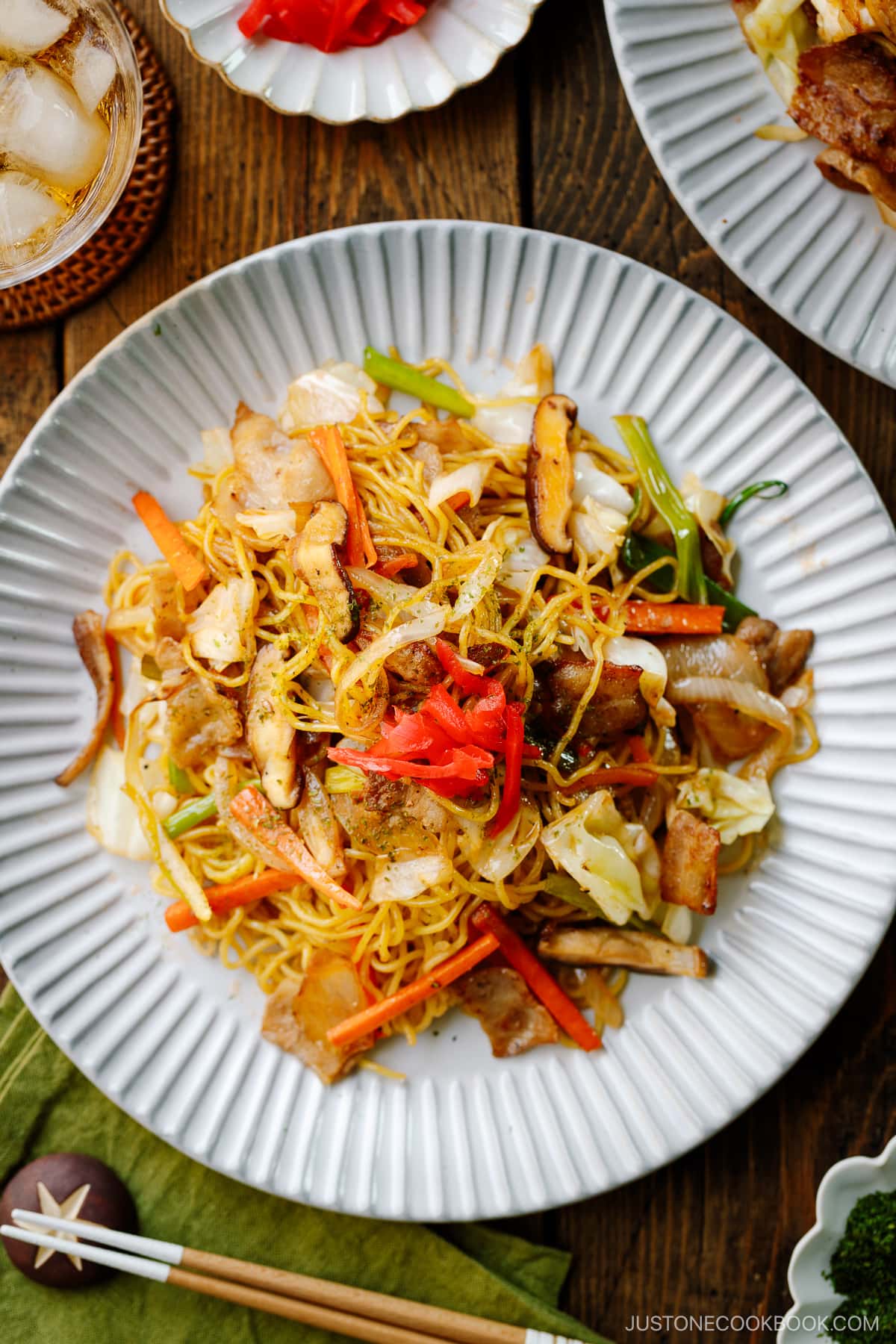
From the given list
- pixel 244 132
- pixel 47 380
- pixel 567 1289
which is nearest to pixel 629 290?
pixel 244 132

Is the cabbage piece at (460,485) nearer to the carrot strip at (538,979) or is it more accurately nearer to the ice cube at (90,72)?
the carrot strip at (538,979)

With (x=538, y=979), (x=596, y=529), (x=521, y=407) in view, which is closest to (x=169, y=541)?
(x=521, y=407)

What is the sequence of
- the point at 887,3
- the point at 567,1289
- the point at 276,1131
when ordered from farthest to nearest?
the point at 567,1289
the point at 276,1131
the point at 887,3

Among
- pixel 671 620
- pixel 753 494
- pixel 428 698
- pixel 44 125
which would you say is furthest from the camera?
pixel 753 494

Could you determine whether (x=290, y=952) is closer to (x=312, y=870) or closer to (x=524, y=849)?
(x=312, y=870)

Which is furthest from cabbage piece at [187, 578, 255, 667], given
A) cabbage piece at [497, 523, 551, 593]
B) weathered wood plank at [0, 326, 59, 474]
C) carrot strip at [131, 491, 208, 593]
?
weathered wood plank at [0, 326, 59, 474]

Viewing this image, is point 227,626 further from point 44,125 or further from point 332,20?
point 332,20
